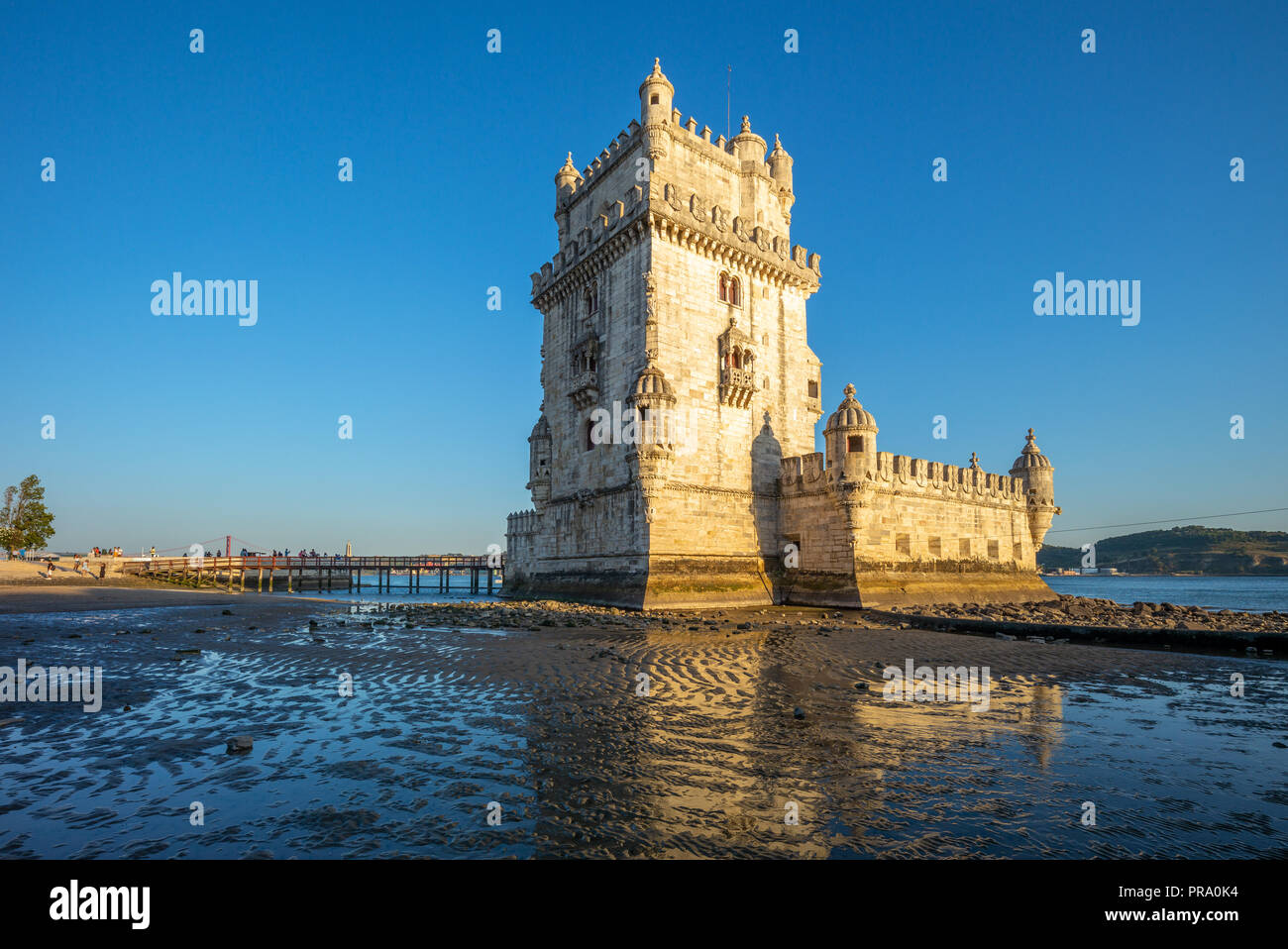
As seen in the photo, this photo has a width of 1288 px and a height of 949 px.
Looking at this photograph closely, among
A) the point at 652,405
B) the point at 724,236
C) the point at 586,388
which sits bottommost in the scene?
the point at 652,405

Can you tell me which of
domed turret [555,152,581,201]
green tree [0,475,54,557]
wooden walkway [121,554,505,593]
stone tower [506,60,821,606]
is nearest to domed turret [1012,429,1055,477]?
stone tower [506,60,821,606]

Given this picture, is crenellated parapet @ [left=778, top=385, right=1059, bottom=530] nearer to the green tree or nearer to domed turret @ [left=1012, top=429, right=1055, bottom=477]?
domed turret @ [left=1012, top=429, right=1055, bottom=477]

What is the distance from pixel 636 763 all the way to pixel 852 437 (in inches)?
934

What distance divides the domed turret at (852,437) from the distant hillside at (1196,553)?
106908 millimetres

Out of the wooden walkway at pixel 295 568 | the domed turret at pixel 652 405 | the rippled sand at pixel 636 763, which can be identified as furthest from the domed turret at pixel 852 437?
the wooden walkway at pixel 295 568

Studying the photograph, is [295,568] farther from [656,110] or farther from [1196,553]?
[1196,553]

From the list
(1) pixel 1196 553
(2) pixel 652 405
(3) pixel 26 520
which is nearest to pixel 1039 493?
(2) pixel 652 405

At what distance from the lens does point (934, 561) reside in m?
30.5

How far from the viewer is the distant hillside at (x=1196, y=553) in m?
114

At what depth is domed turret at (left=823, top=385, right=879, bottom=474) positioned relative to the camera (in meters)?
26.8

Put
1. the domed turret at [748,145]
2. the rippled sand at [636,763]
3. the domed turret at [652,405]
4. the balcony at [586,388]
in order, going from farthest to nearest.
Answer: the domed turret at [748,145], the balcony at [586,388], the domed turret at [652,405], the rippled sand at [636,763]

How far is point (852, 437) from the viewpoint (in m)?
27.3

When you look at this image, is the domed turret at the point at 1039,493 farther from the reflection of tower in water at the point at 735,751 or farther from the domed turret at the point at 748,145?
the reflection of tower in water at the point at 735,751
